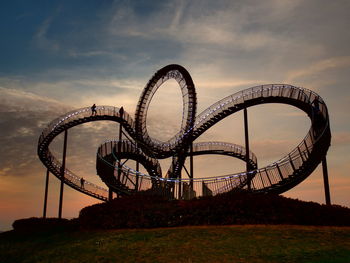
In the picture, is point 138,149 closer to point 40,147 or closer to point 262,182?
point 40,147

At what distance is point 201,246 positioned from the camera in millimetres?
11242

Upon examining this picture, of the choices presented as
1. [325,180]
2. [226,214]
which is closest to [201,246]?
[226,214]

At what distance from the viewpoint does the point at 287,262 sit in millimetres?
9742

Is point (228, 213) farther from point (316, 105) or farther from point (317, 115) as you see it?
point (316, 105)

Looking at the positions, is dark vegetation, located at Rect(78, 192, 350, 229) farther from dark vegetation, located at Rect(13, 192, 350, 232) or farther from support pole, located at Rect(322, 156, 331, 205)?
support pole, located at Rect(322, 156, 331, 205)

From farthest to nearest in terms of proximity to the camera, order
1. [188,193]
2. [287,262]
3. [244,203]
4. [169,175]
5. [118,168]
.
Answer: [169,175] < [118,168] < [188,193] < [244,203] < [287,262]

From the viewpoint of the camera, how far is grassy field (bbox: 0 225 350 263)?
1034 cm

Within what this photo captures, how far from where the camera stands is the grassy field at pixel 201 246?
10.3 metres

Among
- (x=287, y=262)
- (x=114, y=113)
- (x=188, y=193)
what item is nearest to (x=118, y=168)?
(x=188, y=193)

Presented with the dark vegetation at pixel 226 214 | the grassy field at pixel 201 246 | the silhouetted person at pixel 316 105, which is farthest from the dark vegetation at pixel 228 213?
the silhouetted person at pixel 316 105

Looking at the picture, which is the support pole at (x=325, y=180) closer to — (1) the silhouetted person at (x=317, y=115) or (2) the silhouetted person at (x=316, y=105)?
(1) the silhouetted person at (x=317, y=115)

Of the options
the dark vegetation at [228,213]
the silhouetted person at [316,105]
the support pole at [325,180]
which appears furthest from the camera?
the silhouetted person at [316,105]

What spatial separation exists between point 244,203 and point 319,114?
40.1 feet

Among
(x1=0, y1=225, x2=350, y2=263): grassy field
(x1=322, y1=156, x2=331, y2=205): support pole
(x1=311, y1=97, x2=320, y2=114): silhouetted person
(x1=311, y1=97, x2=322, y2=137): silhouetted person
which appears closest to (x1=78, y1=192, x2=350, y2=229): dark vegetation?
(x1=0, y1=225, x2=350, y2=263): grassy field
